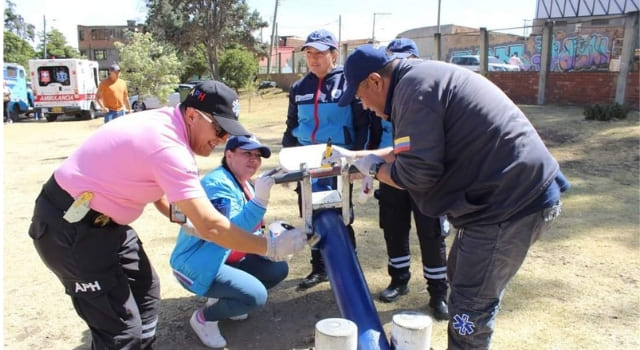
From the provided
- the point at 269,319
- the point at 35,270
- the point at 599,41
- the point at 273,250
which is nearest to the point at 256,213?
the point at 273,250

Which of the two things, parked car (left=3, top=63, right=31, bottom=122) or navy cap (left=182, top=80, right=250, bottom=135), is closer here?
navy cap (left=182, top=80, right=250, bottom=135)

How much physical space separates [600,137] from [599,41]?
7033 millimetres

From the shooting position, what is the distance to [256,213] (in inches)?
103

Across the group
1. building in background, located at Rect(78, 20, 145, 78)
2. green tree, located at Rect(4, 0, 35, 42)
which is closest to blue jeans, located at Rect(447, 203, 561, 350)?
green tree, located at Rect(4, 0, 35, 42)

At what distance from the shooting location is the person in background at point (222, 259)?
2.82 meters

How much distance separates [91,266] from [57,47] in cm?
6875

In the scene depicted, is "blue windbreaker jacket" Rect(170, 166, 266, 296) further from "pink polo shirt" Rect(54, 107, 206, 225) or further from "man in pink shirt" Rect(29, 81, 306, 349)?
"pink polo shirt" Rect(54, 107, 206, 225)

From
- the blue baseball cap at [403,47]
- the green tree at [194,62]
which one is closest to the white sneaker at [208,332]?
the blue baseball cap at [403,47]

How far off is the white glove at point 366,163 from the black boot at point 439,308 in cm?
150

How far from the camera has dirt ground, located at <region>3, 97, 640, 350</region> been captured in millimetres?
3105

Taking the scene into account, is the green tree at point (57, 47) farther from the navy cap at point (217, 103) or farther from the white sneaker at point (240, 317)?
the navy cap at point (217, 103)

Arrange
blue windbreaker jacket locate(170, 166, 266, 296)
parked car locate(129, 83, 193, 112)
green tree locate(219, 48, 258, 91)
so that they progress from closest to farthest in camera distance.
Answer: blue windbreaker jacket locate(170, 166, 266, 296) → parked car locate(129, 83, 193, 112) → green tree locate(219, 48, 258, 91)

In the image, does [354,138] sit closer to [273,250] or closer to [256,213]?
[256,213]

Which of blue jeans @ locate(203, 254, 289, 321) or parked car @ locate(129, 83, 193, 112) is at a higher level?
parked car @ locate(129, 83, 193, 112)
